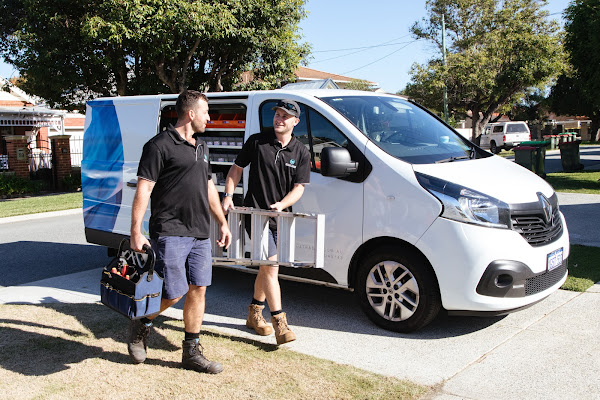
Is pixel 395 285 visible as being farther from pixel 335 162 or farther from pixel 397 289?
pixel 335 162

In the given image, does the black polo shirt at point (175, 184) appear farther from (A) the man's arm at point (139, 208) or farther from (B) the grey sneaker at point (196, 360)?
(B) the grey sneaker at point (196, 360)

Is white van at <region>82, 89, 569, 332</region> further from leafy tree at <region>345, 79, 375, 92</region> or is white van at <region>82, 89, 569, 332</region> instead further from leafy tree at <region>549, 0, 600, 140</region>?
leafy tree at <region>345, 79, 375, 92</region>

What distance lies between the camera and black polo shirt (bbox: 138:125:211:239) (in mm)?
3924

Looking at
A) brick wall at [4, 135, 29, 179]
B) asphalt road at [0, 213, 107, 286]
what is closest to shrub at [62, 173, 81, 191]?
brick wall at [4, 135, 29, 179]

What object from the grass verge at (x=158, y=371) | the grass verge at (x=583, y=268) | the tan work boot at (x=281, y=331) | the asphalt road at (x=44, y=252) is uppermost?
the tan work boot at (x=281, y=331)

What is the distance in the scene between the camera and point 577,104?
1949 inches

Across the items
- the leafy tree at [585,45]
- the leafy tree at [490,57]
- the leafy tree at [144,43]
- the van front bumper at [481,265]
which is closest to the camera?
Result: the van front bumper at [481,265]

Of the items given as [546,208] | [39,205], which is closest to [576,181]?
[546,208]

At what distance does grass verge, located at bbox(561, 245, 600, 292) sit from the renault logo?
152 cm

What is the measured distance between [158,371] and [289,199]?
5.14 feet

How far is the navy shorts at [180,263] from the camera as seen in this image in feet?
13.0

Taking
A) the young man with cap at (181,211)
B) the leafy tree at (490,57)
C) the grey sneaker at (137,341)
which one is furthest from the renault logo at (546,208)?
the leafy tree at (490,57)

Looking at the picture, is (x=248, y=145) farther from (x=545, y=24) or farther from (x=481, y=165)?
(x=545, y=24)

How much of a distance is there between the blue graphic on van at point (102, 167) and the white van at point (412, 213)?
1.53 meters
